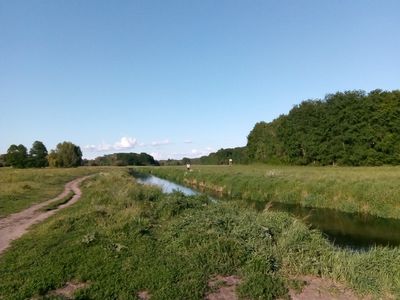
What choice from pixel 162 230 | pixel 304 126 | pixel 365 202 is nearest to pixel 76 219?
pixel 162 230

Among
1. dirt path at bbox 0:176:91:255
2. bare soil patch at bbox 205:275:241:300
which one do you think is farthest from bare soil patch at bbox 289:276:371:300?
dirt path at bbox 0:176:91:255

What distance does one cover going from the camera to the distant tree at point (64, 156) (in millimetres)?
117000

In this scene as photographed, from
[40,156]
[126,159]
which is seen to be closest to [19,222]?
[40,156]

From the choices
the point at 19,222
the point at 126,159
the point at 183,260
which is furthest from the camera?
the point at 126,159

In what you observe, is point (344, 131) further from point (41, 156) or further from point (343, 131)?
point (41, 156)

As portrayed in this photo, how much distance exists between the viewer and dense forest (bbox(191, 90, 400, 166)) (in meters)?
61.3

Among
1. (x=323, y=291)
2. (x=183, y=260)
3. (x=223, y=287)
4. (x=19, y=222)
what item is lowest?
(x=323, y=291)

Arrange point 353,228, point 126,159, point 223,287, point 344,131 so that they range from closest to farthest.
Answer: point 223,287, point 353,228, point 344,131, point 126,159

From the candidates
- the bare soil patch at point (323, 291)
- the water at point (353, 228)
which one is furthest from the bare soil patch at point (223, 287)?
the water at point (353, 228)

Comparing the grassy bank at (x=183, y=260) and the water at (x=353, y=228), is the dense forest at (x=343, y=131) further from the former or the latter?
the grassy bank at (x=183, y=260)

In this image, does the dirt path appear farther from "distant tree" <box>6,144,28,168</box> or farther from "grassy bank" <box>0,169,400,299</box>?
"distant tree" <box>6,144,28,168</box>

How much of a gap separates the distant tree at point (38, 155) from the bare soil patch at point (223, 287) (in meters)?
115

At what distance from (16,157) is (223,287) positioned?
116 meters

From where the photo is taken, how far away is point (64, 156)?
119 meters
